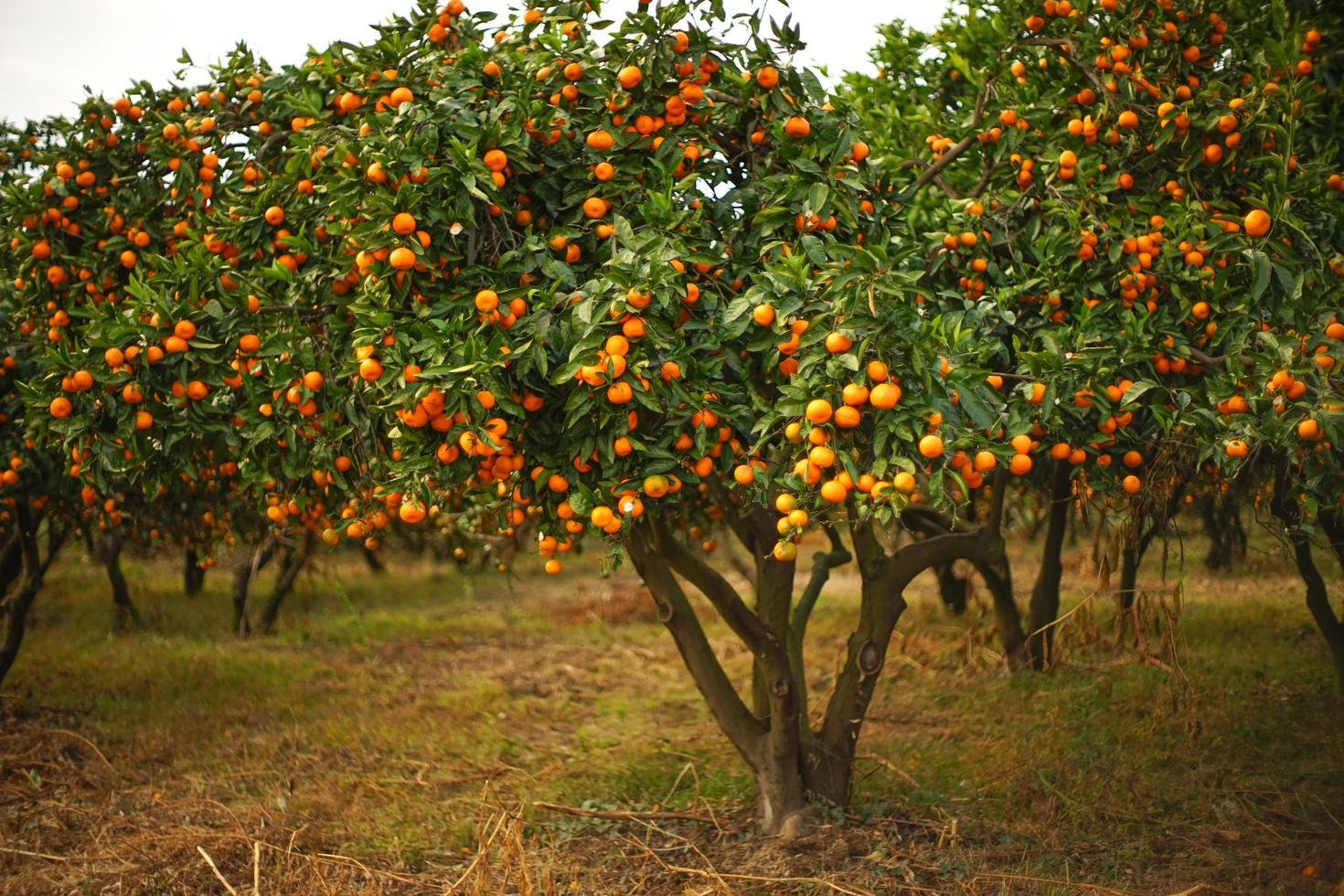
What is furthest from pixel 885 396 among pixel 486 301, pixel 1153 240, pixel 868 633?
pixel 868 633

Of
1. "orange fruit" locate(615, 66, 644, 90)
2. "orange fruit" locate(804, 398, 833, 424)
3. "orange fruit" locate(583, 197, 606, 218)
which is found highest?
"orange fruit" locate(615, 66, 644, 90)

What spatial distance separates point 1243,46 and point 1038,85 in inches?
33.6

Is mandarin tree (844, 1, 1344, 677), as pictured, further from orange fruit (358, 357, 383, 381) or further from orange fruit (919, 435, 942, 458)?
orange fruit (358, 357, 383, 381)

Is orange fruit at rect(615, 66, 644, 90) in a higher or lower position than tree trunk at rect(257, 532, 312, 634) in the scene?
higher

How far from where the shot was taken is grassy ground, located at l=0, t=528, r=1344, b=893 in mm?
4754

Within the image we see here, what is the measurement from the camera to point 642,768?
6711 millimetres

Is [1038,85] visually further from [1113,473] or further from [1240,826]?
[1240,826]

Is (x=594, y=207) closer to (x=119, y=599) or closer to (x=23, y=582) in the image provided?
(x=23, y=582)

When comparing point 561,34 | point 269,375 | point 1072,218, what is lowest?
point 269,375

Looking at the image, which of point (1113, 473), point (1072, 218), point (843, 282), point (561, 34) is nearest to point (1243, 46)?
point (1072, 218)

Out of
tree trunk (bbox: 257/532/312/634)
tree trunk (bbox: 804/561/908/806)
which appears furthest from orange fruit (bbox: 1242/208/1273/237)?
tree trunk (bbox: 257/532/312/634)

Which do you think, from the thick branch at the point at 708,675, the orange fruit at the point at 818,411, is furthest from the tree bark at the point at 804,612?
the orange fruit at the point at 818,411

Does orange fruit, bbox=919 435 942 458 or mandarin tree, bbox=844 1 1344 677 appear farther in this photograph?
mandarin tree, bbox=844 1 1344 677

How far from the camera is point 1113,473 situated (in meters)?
4.71
